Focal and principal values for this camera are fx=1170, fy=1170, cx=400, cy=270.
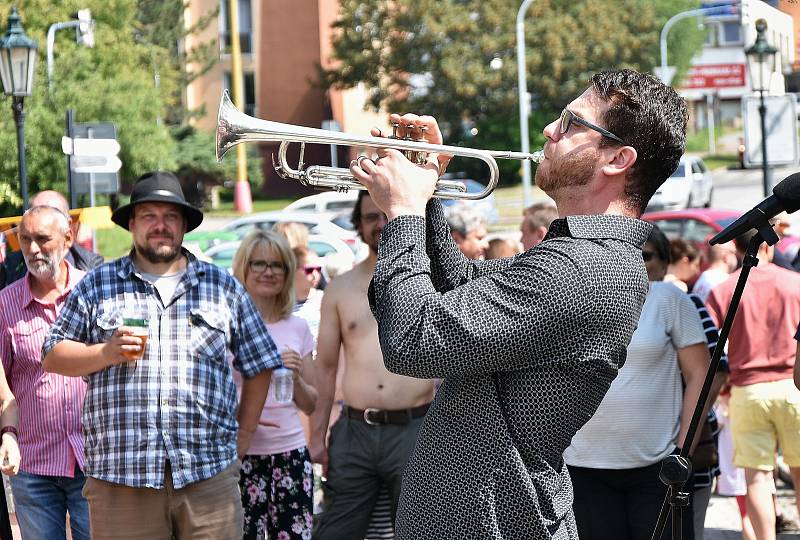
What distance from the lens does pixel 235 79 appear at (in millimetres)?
34500

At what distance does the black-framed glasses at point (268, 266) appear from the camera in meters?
6.20

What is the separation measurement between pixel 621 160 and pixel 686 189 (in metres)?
27.4

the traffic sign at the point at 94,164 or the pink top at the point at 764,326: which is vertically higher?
the traffic sign at the point at 94,164

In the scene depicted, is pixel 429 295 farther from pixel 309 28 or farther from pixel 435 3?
pixel 309 28

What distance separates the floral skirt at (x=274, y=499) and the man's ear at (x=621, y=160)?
3504 millimetres

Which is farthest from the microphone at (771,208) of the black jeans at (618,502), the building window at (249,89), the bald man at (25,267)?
the building window at (249,89)

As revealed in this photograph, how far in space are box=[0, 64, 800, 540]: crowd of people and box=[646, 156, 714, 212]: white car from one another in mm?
18223

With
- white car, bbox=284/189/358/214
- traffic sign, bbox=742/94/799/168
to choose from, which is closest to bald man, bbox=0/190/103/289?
traffic sign, bbox=742/94/799/168

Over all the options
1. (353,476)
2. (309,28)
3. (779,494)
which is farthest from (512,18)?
(353,476)

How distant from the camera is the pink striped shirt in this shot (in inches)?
212

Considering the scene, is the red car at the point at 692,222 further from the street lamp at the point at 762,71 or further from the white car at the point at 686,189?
the street lamp at the point at 762,71

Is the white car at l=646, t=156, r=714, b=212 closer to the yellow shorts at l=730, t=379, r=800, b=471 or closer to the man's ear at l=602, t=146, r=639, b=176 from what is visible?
the yellow shorts at l=730, t=379, r=800, b=471

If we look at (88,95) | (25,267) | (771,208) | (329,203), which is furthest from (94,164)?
(329,203)

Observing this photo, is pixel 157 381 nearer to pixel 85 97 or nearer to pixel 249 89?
pixel 85 97
